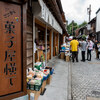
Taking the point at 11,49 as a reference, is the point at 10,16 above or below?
above

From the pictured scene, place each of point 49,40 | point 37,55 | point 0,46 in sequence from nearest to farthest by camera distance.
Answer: point 0,46 < point 37,55 < point 49,40

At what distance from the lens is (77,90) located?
12.8ft

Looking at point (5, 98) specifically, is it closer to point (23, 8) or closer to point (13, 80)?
point (13, 80)

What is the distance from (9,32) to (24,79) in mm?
1211

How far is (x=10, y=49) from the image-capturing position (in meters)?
2.36

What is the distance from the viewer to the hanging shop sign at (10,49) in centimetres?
225

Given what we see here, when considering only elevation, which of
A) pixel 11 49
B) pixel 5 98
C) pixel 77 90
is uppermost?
pixel 11 49

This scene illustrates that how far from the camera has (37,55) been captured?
5.41 meters

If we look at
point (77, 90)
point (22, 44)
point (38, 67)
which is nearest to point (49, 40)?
point (38, 67)

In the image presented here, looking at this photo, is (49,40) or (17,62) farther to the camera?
(49,40)

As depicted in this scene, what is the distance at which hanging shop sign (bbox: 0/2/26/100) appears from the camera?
2.25 m

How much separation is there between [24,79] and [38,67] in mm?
1652

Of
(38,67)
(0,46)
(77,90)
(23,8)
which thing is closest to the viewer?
(0,46)

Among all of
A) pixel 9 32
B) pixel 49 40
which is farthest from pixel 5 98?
pixel 49 40
